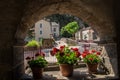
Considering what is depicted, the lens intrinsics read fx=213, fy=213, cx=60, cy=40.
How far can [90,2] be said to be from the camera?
5.26 metres

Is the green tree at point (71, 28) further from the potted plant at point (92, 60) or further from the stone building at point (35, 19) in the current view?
the potted plant at point (92, 60)

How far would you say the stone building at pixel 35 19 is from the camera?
4608 mm

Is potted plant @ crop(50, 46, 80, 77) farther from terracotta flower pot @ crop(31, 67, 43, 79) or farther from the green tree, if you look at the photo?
the green tree

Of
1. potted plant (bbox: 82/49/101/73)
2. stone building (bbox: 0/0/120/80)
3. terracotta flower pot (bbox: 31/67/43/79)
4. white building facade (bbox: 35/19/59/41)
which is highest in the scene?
white building facade (bbox: 35/19/59/41)

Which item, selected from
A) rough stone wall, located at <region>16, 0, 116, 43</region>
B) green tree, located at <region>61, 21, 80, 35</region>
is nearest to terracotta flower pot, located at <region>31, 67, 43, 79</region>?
rough stone wall, located at <region>16, 0, 116, 43</region>

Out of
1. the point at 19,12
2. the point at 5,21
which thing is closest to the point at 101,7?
the point at 19,12

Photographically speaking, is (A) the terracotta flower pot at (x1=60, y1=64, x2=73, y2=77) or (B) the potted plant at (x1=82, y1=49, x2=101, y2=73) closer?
(A) the terracotta flower pot at (x1=60, y1=64, x2=73, y2=77)

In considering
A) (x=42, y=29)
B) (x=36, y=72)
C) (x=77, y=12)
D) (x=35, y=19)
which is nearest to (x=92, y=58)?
(x=77, y=12)

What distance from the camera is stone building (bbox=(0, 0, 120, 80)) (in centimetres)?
461

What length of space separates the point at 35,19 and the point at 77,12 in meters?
1.29

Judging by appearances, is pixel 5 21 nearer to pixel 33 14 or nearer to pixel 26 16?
pixel 26 16

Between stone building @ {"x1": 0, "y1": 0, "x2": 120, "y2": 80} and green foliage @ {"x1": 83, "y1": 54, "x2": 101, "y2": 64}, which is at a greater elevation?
stone building @ {"x1": 0, "y1": 0, "x2": 120, "y2": 80}

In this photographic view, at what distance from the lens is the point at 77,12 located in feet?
21.1

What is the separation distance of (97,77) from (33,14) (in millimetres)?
2345
